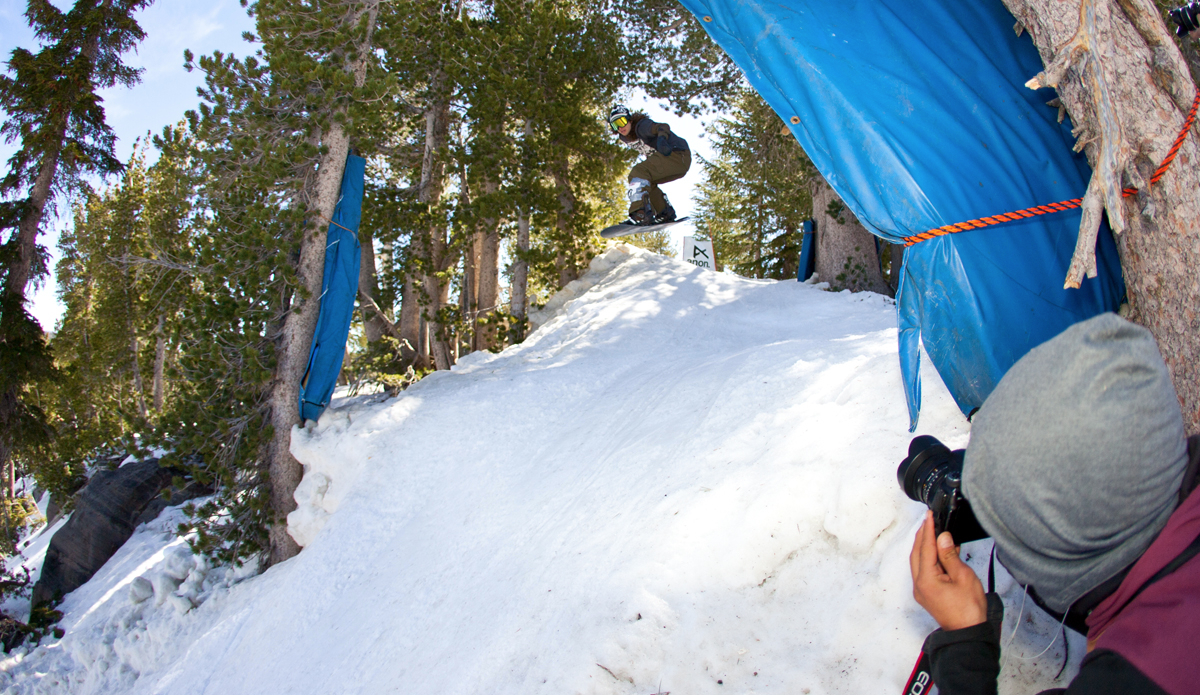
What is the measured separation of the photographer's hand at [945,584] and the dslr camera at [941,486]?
1.7 inches

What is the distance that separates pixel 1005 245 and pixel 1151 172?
1.55 ft

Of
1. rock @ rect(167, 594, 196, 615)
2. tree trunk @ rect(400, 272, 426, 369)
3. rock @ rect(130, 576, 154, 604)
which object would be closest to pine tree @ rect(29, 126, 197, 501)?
tree trunk @ rect(400, 272, 426, 369)

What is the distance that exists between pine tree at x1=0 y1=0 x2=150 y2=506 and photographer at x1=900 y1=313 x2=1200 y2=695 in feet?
38.7

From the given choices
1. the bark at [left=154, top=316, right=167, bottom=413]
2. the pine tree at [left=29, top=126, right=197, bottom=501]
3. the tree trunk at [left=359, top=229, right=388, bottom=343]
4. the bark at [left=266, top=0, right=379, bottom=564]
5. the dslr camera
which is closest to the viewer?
the dslr camera

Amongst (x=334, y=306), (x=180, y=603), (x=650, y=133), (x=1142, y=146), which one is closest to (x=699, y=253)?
(x=650, y=133)

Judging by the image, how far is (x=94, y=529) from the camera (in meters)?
8.77

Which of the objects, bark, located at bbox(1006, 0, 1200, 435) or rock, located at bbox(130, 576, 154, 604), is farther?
rock, located at bbox(130, 576, 154, 604)

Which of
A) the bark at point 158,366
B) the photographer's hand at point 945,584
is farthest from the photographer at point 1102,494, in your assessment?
the bark at point 158,366

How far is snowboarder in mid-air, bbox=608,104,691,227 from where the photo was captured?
268 inches

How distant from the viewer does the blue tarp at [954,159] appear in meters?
2.34

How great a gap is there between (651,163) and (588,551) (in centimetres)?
554

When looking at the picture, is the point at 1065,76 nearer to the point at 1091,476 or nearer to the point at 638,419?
the point at 1091,476

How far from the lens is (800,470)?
2.80m

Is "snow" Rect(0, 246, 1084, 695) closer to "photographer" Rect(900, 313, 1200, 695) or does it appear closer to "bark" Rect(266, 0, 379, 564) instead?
"bark" Rect(266, 0, 379, 564)
